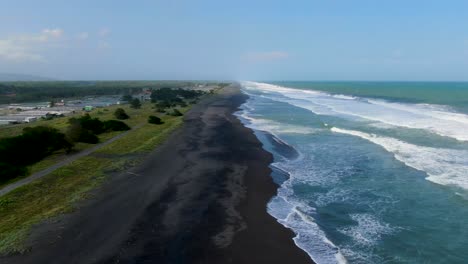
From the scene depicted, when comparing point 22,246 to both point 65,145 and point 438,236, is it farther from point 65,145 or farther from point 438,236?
→ point 65,145

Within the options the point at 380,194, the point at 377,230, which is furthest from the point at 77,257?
the point at 380,194

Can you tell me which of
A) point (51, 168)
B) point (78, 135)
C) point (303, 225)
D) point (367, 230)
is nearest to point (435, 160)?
point (367, 230)

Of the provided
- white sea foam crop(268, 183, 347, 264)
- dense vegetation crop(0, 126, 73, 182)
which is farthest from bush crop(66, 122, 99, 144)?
white sea foam crop(268, 183, 347, 264)

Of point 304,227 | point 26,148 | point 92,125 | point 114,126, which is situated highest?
point 26,148

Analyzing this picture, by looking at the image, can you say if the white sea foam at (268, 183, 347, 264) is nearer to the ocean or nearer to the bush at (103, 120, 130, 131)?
the ocean

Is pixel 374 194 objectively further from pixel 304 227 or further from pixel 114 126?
pixel 114 126

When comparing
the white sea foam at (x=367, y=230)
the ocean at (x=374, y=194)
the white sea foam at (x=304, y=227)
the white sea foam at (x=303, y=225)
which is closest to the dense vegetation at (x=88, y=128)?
the ocean at (x=374, y=194)
